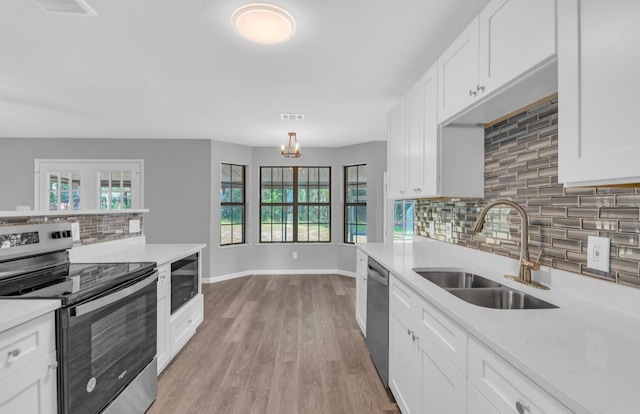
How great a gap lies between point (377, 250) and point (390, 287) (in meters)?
0.67

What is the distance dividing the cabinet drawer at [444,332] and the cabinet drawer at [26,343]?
1587 mm

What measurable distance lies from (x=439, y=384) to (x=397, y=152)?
6.72 feet

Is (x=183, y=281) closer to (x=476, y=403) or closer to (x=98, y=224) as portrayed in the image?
(x=98, y=224)

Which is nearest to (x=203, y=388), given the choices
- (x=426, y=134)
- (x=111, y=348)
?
(x=111, y=348)

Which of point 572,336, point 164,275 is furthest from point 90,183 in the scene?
point 572,336

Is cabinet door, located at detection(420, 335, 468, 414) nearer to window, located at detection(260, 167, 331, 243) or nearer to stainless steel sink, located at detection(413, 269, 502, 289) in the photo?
stainless steel sink, located at detection(413, 269, 502, 289)

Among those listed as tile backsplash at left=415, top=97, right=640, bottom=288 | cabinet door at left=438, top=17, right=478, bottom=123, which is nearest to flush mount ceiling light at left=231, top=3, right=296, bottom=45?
cabinet door at left=438, top=17, right=478, bottom=123

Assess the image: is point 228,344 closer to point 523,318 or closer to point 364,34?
point 523,318

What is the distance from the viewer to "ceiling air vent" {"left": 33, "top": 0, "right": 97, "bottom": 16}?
1.66 m

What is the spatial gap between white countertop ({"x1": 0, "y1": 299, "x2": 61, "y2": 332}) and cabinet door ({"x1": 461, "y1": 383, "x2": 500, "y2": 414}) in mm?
1588

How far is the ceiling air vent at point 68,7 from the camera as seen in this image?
1659 millimetres

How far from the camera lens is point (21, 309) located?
1.11 m

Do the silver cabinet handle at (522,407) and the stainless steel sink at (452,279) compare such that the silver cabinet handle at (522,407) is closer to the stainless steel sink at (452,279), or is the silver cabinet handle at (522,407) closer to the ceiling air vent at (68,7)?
the stainless steel sink at (452,279)

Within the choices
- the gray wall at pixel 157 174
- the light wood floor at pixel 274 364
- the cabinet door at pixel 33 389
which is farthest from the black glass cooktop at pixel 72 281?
the gray wall at pixel 157 174
